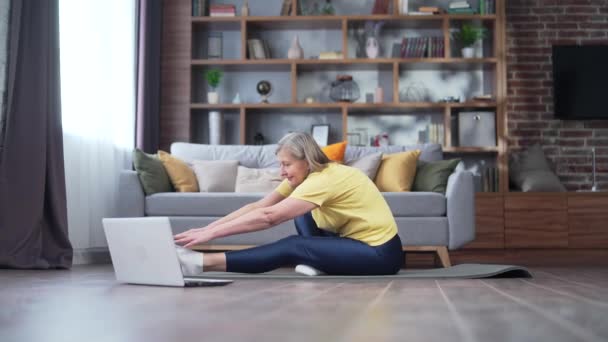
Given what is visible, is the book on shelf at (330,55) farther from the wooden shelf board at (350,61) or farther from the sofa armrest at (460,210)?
the sofa armrest at (460,210)

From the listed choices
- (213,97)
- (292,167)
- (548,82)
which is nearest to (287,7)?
(213,97)

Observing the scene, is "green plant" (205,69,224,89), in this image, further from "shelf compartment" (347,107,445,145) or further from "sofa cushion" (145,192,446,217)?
"sofa cushion" (145,192,446,217)

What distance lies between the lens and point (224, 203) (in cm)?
474

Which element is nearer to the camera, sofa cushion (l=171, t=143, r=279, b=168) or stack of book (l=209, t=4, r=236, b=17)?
sofa cushion (l=171, t=143, r=279, b=168)

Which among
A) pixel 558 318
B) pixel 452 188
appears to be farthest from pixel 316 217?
pixel 558 318

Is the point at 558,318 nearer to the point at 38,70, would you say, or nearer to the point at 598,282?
the point at 598,282

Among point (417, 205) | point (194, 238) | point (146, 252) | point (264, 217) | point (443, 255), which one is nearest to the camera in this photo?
point (146, 252)

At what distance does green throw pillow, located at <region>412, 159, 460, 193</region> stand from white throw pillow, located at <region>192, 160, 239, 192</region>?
124 cm

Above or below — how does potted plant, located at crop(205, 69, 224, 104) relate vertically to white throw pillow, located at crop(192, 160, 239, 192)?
above

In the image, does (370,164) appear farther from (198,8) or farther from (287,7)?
(198,8)

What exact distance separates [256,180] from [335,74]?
192 cm

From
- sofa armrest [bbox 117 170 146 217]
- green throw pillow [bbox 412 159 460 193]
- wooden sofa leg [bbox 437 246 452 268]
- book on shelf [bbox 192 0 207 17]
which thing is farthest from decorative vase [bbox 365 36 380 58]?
sofa armrest [bbox 117 170 146 217]

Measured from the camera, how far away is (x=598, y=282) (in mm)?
3160

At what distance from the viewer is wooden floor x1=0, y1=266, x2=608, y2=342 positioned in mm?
1416
